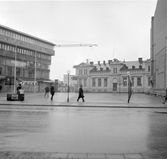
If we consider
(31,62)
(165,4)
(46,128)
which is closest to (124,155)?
(46,128)

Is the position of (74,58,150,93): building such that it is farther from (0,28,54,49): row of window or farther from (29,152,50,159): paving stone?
(29,152,50,159): paving stone

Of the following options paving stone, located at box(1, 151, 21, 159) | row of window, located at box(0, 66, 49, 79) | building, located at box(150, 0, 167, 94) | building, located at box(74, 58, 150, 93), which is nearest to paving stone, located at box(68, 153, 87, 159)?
paving stone, located at box(1, 151, 21, 159)

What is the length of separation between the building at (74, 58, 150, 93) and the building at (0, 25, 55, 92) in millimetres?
16927

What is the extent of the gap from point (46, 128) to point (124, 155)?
4.21m

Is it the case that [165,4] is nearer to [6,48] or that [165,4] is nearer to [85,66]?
[6,48]

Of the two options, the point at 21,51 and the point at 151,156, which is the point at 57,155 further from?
the point at 21,51

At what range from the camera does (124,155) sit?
557 centimetres

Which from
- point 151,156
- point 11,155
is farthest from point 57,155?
point 151,156

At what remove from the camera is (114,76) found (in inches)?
3469

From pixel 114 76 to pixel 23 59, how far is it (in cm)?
3452

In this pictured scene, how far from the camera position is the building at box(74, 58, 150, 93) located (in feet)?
267

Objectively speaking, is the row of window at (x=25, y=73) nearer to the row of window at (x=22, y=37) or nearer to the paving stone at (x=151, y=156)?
the row of window at (x=22, y=37)

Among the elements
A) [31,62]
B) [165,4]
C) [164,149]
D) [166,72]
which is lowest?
[164,149]

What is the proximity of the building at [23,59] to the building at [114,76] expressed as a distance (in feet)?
55.5
